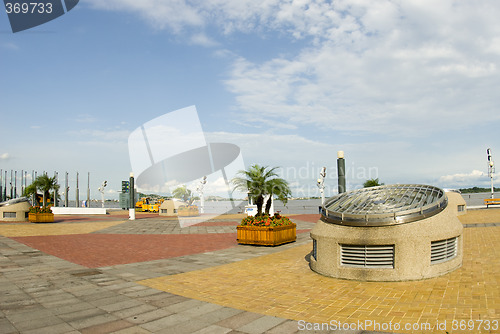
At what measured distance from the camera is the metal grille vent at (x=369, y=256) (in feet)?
25.1

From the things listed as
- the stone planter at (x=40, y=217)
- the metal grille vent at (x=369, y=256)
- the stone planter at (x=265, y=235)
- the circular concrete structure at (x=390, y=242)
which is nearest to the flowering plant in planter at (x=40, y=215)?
the stone planter at (x=40, y=217)

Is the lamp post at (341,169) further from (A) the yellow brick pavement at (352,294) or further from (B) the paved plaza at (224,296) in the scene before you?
(A) the yellow brick pavement at (352,294)

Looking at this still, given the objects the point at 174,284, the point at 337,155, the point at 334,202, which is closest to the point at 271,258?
the point at 334,202

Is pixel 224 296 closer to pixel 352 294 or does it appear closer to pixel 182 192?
pixel 352 294

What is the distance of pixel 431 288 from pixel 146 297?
20.1ft

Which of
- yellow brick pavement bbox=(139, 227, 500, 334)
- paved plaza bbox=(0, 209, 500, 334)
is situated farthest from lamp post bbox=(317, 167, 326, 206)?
yellow brick pavement bbox=(139, 227, 500, 334)

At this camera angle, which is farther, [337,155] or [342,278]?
[337,155]

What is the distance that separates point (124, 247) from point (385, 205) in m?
11.3

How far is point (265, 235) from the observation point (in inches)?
549

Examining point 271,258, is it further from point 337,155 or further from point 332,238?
point 337,155

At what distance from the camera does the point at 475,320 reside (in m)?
5.04

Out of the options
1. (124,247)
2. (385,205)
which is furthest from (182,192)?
(385,205)

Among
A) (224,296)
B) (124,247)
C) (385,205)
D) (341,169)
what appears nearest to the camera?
(224,296)

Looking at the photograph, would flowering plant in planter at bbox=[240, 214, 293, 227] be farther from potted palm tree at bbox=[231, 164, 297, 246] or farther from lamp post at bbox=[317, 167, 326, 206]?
lamp post at bbox=[317, 167, 326, 206]
